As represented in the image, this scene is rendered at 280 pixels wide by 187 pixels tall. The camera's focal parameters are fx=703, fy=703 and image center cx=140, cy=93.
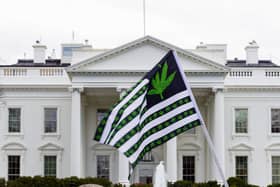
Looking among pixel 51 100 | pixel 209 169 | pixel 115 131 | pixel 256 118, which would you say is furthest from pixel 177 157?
pixel 115 131

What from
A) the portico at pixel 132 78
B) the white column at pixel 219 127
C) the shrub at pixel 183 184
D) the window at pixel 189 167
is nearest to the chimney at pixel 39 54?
the portico at pixel 132 78

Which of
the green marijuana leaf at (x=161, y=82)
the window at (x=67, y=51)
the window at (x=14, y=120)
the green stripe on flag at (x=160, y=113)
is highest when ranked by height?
the window at (x=67, y=51)

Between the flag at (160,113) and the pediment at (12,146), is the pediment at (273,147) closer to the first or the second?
the pediment at (12,146)

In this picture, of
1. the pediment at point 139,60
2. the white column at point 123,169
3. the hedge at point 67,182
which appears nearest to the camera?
the hedge at point 67,182

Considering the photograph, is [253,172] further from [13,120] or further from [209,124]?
[13,120]

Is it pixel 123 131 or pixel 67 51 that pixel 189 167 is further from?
pixel 123 131

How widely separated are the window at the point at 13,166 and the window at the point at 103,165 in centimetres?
518

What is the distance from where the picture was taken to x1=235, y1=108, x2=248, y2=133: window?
45719 millimetres

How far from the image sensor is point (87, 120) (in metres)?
45.9

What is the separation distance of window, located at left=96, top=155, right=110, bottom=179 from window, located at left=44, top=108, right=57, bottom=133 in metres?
3.46

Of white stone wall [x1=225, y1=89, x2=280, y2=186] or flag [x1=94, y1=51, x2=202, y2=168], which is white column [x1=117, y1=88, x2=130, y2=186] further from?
flag [x1=94, y1=51, x2=202, y2=168]

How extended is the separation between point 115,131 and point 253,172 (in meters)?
33.0

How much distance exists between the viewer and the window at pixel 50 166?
150 ft

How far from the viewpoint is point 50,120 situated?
1804 inches
